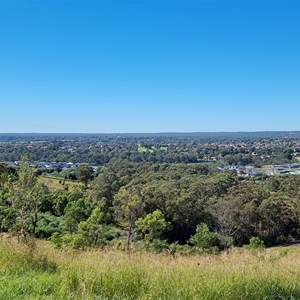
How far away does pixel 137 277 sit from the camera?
4.39 metres

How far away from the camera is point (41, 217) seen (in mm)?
30734

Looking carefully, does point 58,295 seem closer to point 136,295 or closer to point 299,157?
point 136,295

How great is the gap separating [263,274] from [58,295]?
8.43 feet

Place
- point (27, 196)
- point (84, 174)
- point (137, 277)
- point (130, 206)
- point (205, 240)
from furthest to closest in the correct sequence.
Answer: point (84, 174), point (130, 206), point (205, 240), point (27, 196), point (137, 277)

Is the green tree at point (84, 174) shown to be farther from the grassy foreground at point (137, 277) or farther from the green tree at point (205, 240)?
the grassy foreground at point (137, 277)

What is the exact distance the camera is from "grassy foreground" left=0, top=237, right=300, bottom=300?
403 centimetres

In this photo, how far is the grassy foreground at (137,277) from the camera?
403cm

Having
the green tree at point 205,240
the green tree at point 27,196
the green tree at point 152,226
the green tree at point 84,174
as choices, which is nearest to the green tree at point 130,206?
the green tree at point 152,226

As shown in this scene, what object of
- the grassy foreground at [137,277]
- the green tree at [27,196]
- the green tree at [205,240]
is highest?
the green tree at [27,196]

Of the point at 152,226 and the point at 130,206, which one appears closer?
the point at 152,226

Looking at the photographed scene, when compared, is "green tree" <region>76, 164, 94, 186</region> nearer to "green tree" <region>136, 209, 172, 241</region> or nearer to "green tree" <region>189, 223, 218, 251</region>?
"green tree" <region>136, 209, 172, 241</region>

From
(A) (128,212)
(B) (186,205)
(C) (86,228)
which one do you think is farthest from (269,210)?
(C) (86,228)

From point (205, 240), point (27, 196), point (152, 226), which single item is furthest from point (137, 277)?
point (152, 226)

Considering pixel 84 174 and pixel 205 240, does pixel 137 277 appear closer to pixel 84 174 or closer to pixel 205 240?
pixel 205 240
